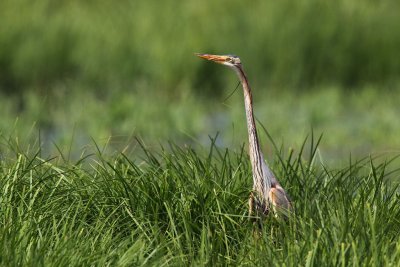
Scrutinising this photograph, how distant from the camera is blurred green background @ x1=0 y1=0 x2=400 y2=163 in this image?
1251 cm

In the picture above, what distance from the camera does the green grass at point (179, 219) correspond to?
16.1 feet

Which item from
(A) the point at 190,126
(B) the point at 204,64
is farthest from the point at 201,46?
(A) the point at 190,126

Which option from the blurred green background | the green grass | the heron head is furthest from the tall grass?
the heron head

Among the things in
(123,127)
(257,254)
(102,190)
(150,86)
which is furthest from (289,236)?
(150,86)

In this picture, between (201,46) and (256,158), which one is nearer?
(256,158)

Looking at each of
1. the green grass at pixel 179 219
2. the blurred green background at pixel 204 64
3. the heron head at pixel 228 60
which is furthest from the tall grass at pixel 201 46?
the heron head at pixel 228 60

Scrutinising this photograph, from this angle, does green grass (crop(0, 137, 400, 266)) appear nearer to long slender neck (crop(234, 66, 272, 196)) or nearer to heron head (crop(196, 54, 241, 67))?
long slender neck (crop(234, 66, 272, 196))

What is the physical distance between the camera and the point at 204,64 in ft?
45.3

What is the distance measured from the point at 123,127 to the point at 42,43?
8.55 feet

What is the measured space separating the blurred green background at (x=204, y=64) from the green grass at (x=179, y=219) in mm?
6221

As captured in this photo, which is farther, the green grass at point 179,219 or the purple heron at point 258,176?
the purple heron at point 258,176

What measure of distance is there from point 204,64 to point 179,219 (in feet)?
27.2

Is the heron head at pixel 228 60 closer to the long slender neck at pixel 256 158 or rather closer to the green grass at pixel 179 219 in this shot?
the long slender neck at pixel 256 158

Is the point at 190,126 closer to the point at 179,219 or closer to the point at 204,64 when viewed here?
the point at 204,64
